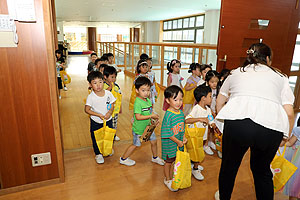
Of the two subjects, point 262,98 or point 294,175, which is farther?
point 294,175

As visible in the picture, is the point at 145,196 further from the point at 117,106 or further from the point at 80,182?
the point at 117,106

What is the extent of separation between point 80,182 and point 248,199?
1.74 meters

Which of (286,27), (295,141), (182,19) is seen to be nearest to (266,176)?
(295,141)

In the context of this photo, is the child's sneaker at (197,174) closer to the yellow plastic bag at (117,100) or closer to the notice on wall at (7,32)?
the yellow plastic bag at (117,100)

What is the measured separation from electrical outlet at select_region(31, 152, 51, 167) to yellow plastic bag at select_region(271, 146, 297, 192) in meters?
2.18

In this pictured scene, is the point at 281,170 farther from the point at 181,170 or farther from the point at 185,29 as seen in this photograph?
the point at 185,29

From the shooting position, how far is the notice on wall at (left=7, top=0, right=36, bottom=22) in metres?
1.77

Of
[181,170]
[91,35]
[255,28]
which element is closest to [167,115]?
[181,170]

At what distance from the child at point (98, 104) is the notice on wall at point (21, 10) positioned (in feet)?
2.91

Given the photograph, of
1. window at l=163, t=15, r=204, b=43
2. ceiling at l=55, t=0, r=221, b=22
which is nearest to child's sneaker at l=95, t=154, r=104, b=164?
ceiling at l=55, t=0, r=221, b=22

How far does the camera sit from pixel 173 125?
2.02 metres

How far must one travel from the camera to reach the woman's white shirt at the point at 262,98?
147 cm

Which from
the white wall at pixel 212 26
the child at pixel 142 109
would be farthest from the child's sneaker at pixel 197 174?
the white wall at pixel 212 26

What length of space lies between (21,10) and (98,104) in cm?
120
